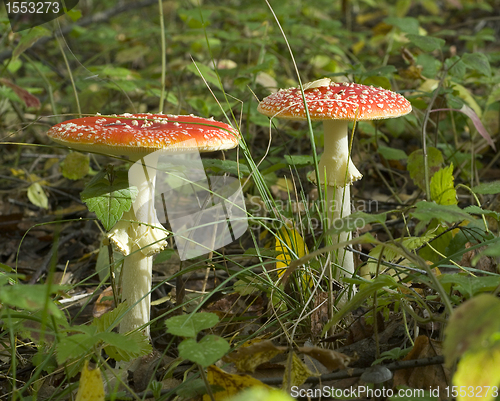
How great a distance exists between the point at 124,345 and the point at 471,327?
1043 millimetres

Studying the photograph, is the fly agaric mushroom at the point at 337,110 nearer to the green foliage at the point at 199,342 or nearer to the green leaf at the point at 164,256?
the green foliage at the point at 199,342

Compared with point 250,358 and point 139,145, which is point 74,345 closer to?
point 250,358

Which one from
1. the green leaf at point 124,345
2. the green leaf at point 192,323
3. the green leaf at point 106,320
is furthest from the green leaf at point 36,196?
the green leaf at point 192,323

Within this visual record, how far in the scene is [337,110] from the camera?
1988mm

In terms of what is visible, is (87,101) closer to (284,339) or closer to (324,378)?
(284,339)

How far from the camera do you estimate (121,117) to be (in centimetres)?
207

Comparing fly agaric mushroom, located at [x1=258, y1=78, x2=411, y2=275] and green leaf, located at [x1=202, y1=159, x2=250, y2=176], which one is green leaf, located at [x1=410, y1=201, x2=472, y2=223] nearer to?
fly agaric mushroom, located at [x1=258, y1=78, x2=411, y2=275]

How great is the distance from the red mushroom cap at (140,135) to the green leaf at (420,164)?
4.81 feet

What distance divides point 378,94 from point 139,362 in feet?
5.72

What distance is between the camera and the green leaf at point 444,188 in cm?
246

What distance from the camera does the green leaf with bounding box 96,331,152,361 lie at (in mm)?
1429

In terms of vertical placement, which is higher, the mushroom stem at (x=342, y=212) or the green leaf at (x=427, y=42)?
the green leaf at (x=427, y=42)

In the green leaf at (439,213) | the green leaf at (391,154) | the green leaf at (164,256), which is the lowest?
the green leaf at (164,256)

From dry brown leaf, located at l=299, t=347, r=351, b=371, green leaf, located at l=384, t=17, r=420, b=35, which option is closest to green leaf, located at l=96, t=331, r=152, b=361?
dry brown leaf, located at l=299, t=347, r=351, b=371
